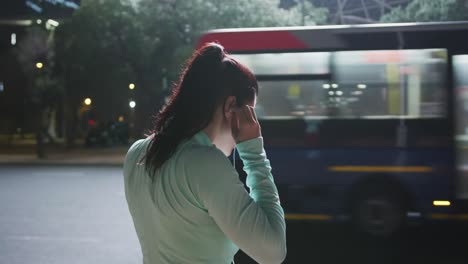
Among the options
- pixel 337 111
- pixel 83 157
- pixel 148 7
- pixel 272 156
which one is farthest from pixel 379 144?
pixel 83 157

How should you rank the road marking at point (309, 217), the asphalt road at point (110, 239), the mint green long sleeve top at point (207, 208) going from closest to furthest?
1. the mint green long sleeve top at point (207, 208)
2. the asphalt road at point (110, 239)
3. the road marking at point (309, 217)

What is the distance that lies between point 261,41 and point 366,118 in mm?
1874

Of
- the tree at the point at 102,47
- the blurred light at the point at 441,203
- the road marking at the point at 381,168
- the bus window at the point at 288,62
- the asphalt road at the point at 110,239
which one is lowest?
the asphalt road at the point at 110,239

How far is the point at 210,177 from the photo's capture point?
4.36 feet

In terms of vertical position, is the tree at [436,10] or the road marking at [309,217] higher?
the tree at [436,10]

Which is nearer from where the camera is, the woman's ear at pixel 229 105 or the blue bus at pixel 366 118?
the woman's ear at pixel 229 105

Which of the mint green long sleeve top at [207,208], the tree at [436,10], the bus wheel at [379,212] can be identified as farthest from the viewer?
the tree at [436,10]

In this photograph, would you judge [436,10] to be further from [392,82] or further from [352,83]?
[352,83]

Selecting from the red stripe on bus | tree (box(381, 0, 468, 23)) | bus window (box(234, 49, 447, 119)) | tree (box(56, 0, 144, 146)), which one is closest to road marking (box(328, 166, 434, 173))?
bus window (box(234, 49, 447, 119))

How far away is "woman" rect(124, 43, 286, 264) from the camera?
1.33 m

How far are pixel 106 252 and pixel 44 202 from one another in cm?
469

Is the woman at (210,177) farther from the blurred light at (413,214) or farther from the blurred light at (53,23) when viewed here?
the blurred light at (53,23)

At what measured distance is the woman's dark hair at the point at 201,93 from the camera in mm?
1402

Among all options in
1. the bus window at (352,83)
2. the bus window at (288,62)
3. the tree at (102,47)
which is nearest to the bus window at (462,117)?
the bus window at (352,83)
